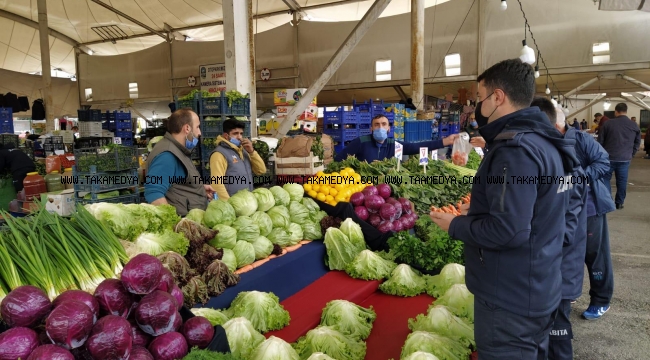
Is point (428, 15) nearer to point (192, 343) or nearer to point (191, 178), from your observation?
point (191, 178)

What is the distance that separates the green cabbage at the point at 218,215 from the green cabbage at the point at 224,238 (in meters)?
0.06

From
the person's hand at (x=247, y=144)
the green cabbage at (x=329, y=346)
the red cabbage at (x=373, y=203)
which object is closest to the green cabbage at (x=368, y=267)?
the red cabbage at (x=373, y=203)

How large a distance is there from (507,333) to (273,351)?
112cm

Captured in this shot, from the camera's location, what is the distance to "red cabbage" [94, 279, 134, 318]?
1478 mm

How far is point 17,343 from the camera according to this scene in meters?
1.28

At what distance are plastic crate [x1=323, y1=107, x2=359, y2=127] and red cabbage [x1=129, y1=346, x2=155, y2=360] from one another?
762cm

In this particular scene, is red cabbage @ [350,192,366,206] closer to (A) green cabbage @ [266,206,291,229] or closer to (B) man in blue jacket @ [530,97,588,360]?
(A) green cabbage @ [266,206,291,229]

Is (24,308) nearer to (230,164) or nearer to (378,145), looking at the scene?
(230,164)

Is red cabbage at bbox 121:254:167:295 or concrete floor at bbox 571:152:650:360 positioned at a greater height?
red cabbage at bbox 121:254:167:295

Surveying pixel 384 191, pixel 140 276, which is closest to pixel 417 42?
pixel 384 191

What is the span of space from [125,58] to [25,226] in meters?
22.5

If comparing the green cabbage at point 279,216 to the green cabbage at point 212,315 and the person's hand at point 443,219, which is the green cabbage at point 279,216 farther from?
the person's hand at point 443,219

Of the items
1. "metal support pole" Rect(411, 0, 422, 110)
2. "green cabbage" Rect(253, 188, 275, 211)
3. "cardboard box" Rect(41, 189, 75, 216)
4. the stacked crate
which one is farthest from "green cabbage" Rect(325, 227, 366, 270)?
"metal support pole" Rect(411, 0, 422, 110)

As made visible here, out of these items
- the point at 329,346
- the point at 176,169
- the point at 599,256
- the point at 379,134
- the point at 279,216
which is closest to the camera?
the point at 329,346
